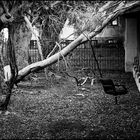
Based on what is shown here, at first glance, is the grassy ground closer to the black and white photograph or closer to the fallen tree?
the black and white photograph

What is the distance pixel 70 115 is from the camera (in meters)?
9.21

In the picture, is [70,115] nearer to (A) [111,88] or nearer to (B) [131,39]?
(A) [111,88]

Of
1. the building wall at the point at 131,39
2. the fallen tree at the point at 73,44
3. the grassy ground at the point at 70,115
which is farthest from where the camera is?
the building wall at the point at 131,39

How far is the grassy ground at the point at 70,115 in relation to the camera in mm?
7426

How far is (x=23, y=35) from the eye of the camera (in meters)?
15.8

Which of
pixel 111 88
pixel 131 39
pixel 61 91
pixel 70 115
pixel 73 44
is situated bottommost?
pixel 61 91

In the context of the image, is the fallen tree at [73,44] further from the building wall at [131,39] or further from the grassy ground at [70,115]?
the building wall at [131,39]

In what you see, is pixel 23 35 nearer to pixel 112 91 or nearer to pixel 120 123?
pixel 112 91

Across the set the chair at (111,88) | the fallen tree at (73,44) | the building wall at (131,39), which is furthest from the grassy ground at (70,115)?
the building wall at (131,39)

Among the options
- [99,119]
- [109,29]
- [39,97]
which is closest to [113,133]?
[99,119]

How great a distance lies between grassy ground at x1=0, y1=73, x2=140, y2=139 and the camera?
743 centimetres

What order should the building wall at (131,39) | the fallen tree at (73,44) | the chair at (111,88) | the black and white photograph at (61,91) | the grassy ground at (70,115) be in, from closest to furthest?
1. the grassy ground at (70,115)
2. the black and white photograph at (61,91)
3. the chair at (111,88)
4. the fallen tree at (73,44)
5. the building wall at (131,39)

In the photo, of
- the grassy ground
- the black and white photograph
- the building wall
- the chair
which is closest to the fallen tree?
the black and white photograph

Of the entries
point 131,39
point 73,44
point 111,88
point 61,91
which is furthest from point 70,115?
point 131,39
